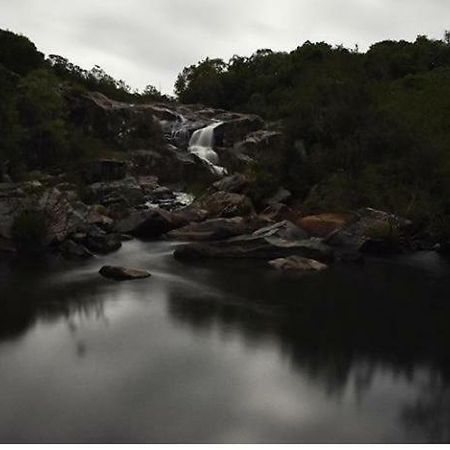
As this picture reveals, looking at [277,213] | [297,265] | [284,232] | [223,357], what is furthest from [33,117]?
[223,357]

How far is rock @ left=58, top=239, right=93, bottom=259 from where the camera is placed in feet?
110

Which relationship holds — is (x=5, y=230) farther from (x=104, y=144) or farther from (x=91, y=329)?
(x=104, y=144)

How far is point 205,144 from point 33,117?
20386mm

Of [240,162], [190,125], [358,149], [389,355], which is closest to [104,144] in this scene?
[190,125]

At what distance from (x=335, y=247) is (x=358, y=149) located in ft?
38.5

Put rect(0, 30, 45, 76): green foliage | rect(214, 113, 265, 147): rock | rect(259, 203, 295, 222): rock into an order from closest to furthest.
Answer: rect(259, 203, 295, 222): rock < rect(0, 30, 45, 76): green foliage < rect(214, 113, 265, 147): rock

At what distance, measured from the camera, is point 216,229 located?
128ft

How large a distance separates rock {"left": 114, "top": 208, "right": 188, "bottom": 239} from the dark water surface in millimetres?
10103

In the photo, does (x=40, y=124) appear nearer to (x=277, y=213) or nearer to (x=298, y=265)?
(x=277, y=213)

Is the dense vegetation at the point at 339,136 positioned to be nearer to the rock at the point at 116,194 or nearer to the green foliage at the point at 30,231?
the rock at the point at 116,194

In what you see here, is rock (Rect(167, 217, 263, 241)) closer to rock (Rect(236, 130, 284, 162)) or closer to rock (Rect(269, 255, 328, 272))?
rock (Rect(269, 255, 328, 272))

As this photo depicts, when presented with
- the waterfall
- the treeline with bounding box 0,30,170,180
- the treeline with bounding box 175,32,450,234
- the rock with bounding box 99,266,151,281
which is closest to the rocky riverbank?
the waterfall

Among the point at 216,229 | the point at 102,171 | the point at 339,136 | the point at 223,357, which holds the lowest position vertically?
the point at 223,357

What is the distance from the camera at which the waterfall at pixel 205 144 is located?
63719mm
